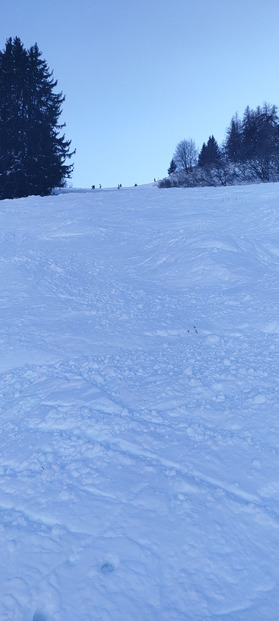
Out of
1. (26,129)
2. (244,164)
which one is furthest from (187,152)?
(26,129)

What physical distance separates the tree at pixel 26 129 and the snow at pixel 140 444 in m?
21.8

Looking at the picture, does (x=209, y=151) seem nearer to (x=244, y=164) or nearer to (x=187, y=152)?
(x=187, y=152)

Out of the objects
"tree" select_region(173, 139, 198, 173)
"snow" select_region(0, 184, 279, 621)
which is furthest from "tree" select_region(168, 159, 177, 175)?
"snow" select_region(0, 184, 279, 621)

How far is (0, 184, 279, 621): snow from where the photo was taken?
251 cm

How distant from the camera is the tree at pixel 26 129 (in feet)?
90.8

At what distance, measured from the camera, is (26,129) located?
93.1 feet

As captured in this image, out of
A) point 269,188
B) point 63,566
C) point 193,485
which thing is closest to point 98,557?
point 63,566

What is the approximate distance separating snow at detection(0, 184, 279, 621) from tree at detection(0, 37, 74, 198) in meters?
21.8

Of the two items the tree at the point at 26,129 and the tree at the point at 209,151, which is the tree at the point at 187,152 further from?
Answer: the tree at the point at 26,129

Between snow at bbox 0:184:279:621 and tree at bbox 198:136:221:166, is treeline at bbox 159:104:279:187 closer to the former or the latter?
tree at bbox 198:136:221:166

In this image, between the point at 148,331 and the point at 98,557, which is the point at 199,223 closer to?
the point at 148,331

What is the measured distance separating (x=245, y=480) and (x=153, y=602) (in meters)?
1.25

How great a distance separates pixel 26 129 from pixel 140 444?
30089mm

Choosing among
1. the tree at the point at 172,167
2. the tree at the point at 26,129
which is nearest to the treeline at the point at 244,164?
the tree at the point at 26,129
